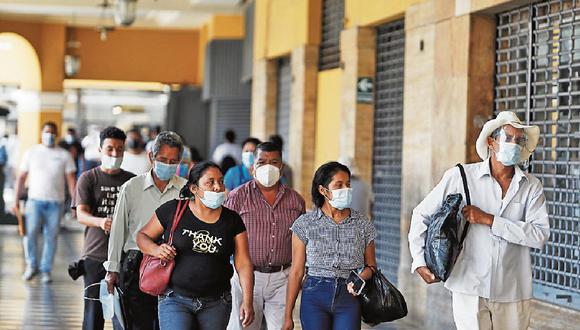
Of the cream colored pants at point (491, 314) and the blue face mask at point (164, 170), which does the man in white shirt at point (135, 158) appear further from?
the cream colored pants at point (491, 314)

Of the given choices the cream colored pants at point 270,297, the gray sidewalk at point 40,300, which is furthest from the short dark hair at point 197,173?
the gray sidewalk at point 40,300

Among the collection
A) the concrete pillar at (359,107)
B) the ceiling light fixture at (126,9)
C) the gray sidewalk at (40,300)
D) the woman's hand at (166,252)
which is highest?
the ceiling light fixture at (126,9)

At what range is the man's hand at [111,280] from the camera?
728cm

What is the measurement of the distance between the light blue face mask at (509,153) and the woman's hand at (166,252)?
1.74m

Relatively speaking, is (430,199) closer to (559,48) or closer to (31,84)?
(559,48)

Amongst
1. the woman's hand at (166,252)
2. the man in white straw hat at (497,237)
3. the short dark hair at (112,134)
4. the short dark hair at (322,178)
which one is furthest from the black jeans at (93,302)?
the man in white straw hat at (497,237)

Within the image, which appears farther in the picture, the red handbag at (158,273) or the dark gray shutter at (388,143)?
the dark gray shutter at (388,143)

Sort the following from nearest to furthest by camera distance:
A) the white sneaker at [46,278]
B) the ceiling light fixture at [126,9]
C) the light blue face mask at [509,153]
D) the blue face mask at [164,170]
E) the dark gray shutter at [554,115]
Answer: the light blue face mask at [509,153]
the blue face mask at [164,170]
the dark gray shutter at [554,115]
the white sneaker at [46,278]
the ceiling light fixture at [126,9]

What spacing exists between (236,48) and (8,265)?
34.5 ft

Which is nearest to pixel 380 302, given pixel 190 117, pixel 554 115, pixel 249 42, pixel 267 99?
pixel 554 115

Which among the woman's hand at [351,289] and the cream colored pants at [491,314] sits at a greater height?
the woman's hand at [351,289]

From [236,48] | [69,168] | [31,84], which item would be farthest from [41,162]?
[31,84]

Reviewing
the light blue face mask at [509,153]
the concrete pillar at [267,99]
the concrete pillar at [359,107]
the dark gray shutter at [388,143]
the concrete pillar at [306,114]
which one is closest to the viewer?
the light blue face mask at [509,153]

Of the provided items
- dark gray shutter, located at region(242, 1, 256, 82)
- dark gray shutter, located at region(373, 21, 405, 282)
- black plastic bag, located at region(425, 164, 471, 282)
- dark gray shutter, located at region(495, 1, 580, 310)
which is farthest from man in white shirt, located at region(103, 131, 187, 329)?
dark gray shutter, located at region(242, 1, 256, 82)
